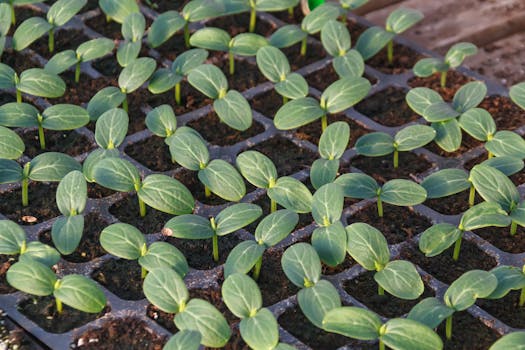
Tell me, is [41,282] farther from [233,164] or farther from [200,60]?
[200,60]

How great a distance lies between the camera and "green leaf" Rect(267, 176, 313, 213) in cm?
178

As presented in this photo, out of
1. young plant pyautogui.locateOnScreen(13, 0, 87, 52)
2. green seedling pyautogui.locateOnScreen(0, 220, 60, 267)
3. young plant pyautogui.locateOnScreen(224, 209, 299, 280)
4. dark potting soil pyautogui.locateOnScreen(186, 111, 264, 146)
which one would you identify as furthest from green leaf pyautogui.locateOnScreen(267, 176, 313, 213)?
young plant pyautogui.locateOnScreen(13, 0, 87, 52)

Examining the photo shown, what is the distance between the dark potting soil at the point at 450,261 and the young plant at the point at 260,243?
21 cm

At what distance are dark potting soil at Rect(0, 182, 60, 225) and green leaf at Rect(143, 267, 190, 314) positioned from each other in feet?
1.14

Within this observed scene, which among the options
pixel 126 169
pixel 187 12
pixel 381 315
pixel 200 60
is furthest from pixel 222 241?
pixel 187 12

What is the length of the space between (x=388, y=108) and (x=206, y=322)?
788mm

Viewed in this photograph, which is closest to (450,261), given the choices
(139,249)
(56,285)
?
(139,249)

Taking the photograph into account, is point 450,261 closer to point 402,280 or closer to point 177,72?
point 402,280

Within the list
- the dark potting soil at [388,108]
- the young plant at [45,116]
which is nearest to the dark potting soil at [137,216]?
the young plant at [45,116]

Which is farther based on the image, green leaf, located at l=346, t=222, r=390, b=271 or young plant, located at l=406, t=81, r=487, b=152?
young plant, located at l=406, t=81, r=487, b=152

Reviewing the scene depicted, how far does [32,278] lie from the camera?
5.31 ft

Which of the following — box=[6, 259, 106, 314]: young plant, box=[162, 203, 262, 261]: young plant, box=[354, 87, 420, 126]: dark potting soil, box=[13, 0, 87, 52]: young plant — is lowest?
box=[354, 87, 420, 126]: dark potting soil

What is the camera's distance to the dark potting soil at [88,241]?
1.79 meters

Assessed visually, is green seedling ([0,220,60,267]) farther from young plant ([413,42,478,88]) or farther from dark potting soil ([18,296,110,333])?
young plant ([413,42,478,88])
